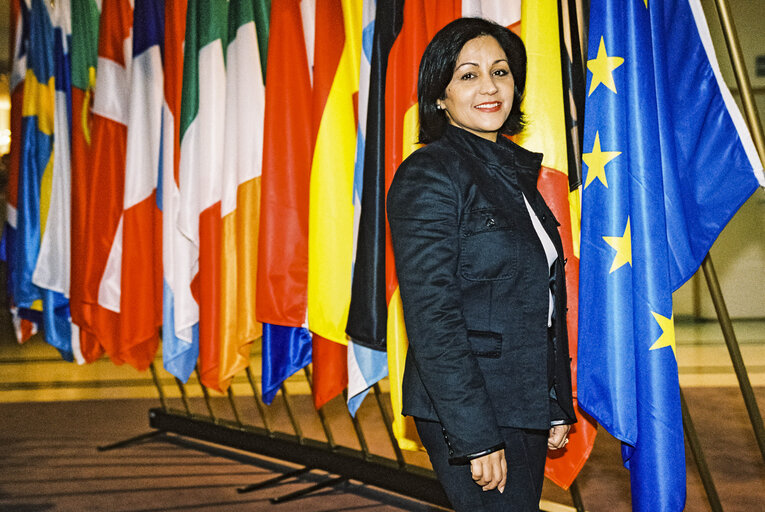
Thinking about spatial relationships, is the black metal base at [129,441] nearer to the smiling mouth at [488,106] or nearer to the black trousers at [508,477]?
the black trousers at [508,477]

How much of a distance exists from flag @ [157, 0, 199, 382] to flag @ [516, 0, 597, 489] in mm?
1727

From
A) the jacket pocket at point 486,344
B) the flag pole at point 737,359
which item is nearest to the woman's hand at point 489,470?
the jacket pocket at point 486,344

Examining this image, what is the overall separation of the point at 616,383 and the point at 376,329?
30.2 inches

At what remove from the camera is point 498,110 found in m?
1.52

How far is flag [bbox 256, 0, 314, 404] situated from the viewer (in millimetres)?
2797

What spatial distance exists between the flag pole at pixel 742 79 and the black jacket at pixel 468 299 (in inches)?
30.5

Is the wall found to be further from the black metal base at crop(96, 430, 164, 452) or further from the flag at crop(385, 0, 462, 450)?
the flag at crop(385, 0, 462, 450)

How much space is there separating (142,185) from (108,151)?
13.4 inches

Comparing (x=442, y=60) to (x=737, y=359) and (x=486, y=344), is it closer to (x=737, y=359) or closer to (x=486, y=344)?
(x=486, y=344)

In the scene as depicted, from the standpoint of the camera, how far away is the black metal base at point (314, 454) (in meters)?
3.09

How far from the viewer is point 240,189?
2.99 m

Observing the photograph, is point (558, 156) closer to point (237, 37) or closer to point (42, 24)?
point (237, 37)

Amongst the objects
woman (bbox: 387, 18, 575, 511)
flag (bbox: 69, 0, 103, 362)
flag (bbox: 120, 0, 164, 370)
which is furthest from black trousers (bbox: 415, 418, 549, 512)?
flag (bbox: 69, 0, 103, 362)

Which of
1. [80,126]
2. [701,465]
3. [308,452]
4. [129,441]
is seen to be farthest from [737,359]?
[129,441]
